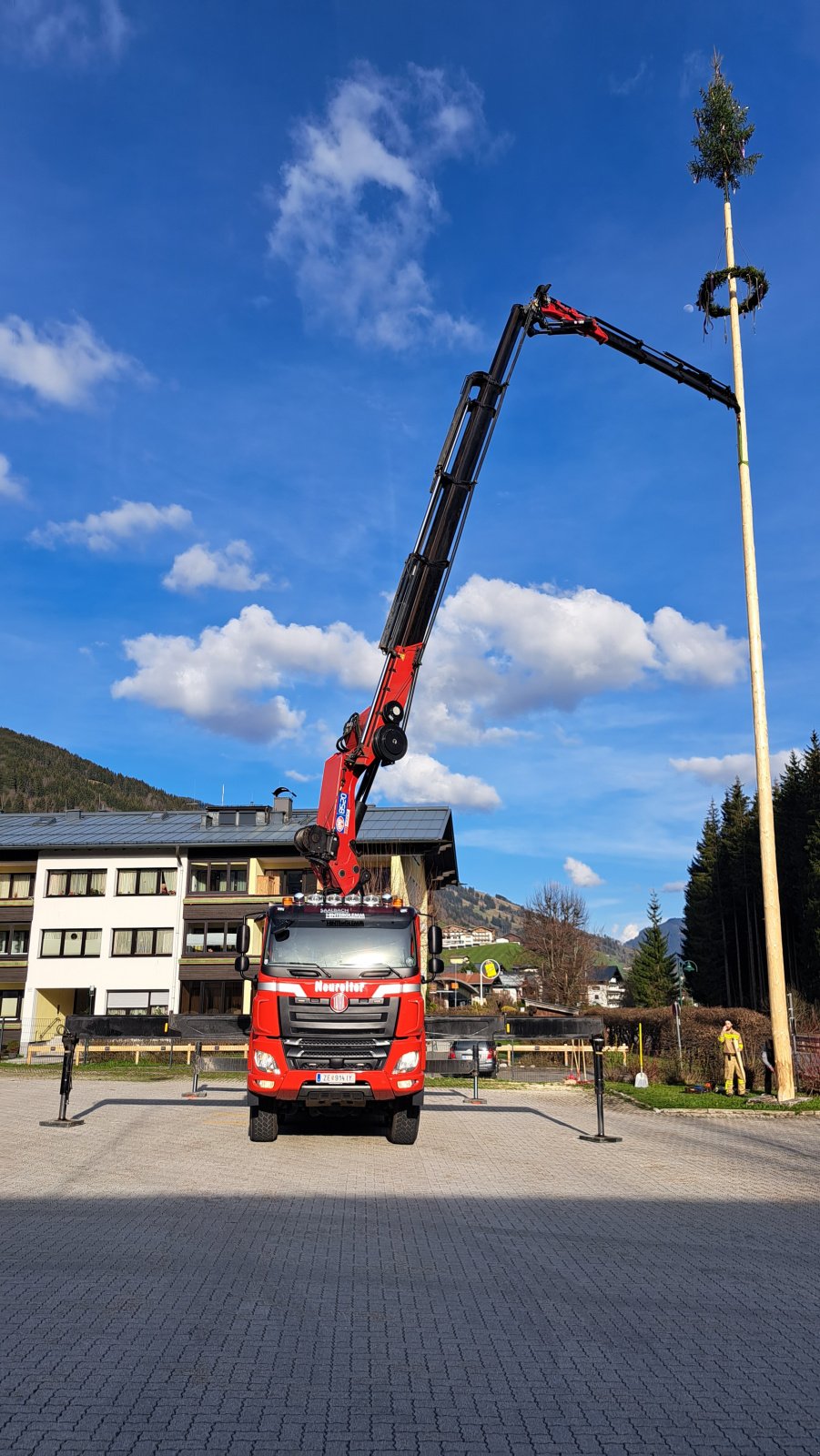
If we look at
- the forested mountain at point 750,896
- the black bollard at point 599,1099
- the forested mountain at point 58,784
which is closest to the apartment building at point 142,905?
the forested mountain at point 750,896

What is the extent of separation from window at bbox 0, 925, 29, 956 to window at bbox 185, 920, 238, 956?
294 inches

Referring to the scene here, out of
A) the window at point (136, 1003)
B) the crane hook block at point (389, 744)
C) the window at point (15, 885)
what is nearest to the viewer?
the crane hook block at point (389, 744)

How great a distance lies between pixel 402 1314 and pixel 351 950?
602 centimetres

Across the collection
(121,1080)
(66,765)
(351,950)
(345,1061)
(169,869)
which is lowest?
(121,1080)

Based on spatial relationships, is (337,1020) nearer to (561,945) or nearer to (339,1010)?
(339,1010)

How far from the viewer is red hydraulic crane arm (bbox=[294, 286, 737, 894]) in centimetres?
1576

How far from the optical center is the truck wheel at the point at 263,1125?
39.2 ft

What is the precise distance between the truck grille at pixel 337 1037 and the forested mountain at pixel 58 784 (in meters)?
149

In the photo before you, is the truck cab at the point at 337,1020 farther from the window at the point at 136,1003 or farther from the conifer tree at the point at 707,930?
the conifer tree at the point at 707,930

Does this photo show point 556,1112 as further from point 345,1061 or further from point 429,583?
point 429,583

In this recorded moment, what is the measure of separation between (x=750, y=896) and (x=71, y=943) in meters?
45.3

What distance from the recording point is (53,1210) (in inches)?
334

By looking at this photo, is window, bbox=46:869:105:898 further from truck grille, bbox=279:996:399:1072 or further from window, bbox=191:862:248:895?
truck grille, bbox=279:996:399:1072

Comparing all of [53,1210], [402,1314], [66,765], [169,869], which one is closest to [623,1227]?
[402,1314]
